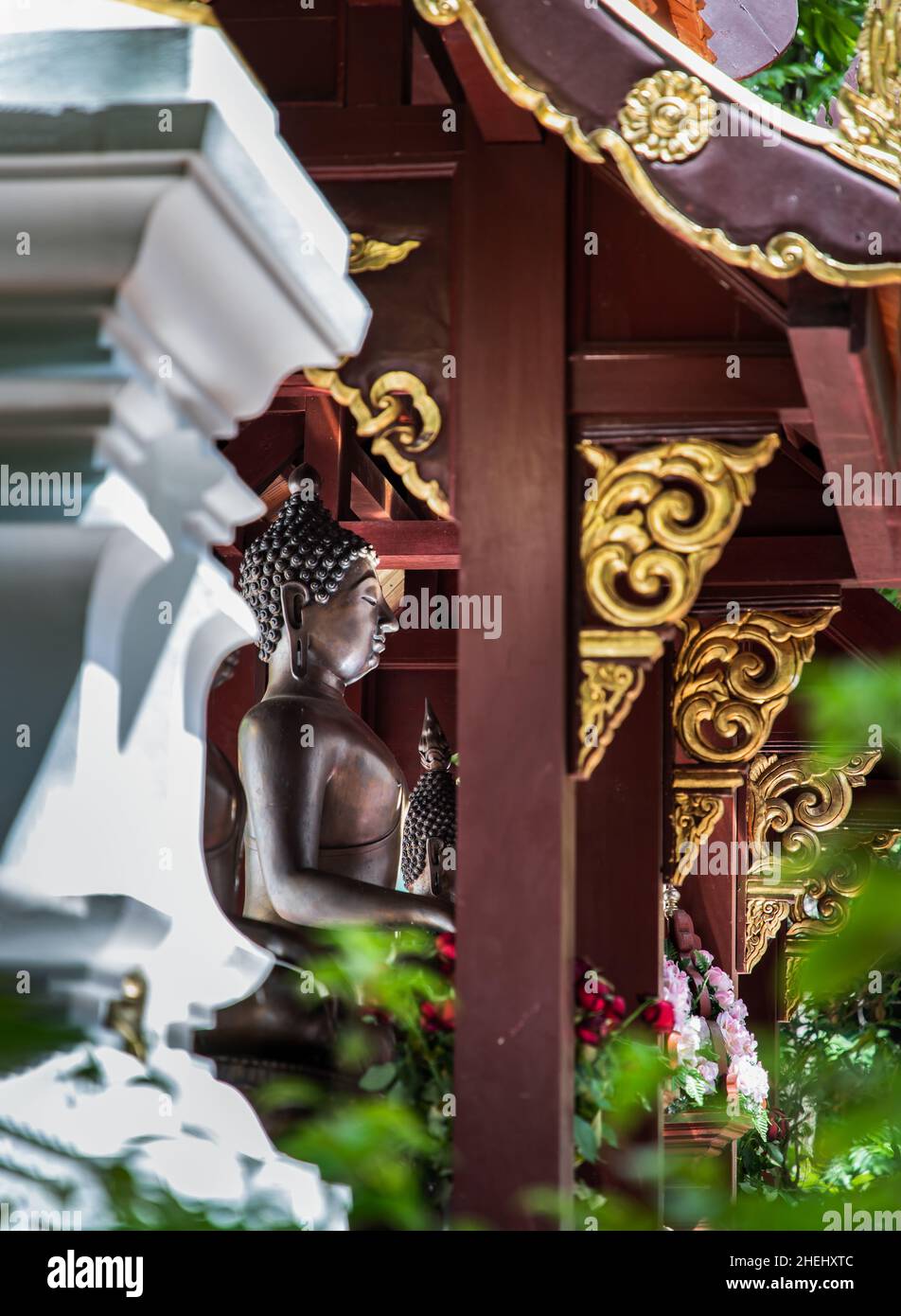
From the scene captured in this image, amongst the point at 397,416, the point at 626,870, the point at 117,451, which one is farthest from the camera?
the point at 626,870

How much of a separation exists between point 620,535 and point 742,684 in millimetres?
2154

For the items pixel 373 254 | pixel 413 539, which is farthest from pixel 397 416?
pixel 413 539

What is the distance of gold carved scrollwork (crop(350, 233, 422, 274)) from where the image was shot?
12.2ft

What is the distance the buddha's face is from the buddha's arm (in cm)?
37

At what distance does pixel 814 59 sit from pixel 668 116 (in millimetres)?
10615

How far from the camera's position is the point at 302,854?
170 inches

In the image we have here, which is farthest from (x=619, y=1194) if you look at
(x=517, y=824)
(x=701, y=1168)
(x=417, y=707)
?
(x=417, y=707)

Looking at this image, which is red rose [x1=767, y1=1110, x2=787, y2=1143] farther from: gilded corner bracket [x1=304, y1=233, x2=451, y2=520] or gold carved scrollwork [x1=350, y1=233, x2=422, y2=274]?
gold carved scrollwork [x1=350, y1=233, x2=422, y2=274]

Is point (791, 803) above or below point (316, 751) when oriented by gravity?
above

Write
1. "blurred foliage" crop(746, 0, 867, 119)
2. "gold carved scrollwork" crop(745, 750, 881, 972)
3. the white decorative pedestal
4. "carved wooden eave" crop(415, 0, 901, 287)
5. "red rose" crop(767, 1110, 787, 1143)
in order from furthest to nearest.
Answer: "blurred foliage" crop(746, 0, 867, 119)
"red rose" crop(767, 1110, 787, 1143)
"gold carved scrollwork" crop(745, 750, 881, 972)
"carved wooden eave" crop(415, 0, 901, 287)
the white decorative pedestal

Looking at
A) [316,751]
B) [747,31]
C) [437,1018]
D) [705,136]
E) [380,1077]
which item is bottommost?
[380,1077]

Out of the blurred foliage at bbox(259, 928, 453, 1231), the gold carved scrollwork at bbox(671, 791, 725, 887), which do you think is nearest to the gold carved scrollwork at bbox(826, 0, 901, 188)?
the blurred foliage at bbox(259, 928, 453, 1231)

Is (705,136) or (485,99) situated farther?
(485,99)

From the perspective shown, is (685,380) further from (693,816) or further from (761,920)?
(761,920)
